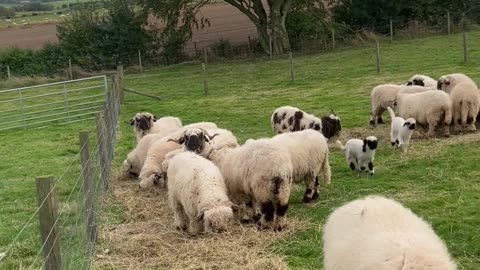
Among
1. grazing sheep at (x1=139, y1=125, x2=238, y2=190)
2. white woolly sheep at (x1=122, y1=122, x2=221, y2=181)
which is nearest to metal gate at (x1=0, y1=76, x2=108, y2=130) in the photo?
white woolly sheep at (x1=122, y1=122, x2=221, y2=181)

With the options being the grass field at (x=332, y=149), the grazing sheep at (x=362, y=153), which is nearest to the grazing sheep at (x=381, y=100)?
the grass field at (x=332, y=149)

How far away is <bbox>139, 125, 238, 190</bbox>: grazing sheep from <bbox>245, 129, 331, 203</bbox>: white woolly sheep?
4.93 ft

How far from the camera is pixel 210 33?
46.1 meters

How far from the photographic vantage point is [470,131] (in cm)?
1327

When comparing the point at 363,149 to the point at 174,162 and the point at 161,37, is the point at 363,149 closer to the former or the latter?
the point at 174,162

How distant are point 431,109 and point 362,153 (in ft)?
9.89

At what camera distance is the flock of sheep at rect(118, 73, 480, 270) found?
Answer: 4336mm

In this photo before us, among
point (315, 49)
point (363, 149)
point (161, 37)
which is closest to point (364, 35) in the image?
point (315, 49)

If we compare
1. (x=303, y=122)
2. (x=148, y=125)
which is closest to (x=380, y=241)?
(x=303, y=122)

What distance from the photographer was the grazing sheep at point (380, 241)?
3.91m

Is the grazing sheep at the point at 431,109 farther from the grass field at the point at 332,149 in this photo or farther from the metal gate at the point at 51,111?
the metal gate at the point at 51,111

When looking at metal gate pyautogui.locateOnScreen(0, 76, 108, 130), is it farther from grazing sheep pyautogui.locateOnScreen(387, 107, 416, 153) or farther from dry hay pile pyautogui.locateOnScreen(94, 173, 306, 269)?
dry hay pile pyautogui.locateOnScreen(94, 173, 306, 269)

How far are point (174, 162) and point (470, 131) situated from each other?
720cm

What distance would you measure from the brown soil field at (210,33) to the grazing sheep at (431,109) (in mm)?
29652
